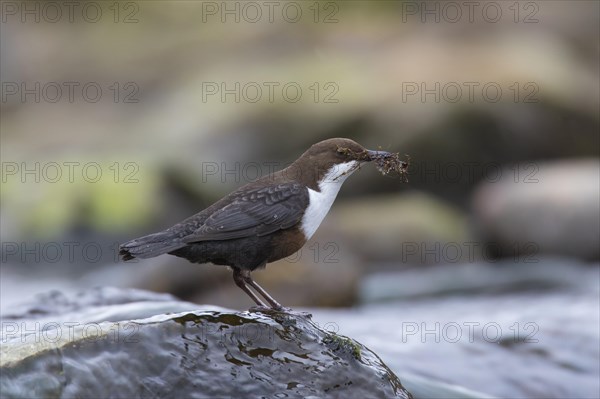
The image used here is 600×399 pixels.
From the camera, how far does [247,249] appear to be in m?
4.56

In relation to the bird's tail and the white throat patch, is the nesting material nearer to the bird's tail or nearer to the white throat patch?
the white throat patch

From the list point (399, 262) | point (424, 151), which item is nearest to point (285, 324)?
point (399, 262)

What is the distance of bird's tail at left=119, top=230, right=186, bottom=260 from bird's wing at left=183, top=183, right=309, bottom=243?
2.9 inches

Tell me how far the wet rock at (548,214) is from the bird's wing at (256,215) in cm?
736

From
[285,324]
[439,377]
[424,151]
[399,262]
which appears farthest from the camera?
[424,151]

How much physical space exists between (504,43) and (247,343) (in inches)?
625

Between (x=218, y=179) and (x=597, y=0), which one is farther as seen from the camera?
(x=597, y=0)

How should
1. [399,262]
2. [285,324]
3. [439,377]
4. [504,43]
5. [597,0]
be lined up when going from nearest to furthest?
1. [285,324]
2. [439,377]
3. [399,262]
4. [504,43]
5. [597,0]

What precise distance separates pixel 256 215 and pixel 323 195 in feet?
1.42

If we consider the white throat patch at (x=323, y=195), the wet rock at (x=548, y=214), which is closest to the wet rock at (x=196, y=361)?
the white throat patch at (x=323, y=195)

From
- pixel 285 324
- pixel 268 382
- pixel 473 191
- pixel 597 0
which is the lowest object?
pixel 268 382

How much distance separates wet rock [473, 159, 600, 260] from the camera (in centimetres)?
1117

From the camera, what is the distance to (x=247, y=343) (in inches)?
154

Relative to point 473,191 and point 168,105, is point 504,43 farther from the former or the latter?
point 168,105
